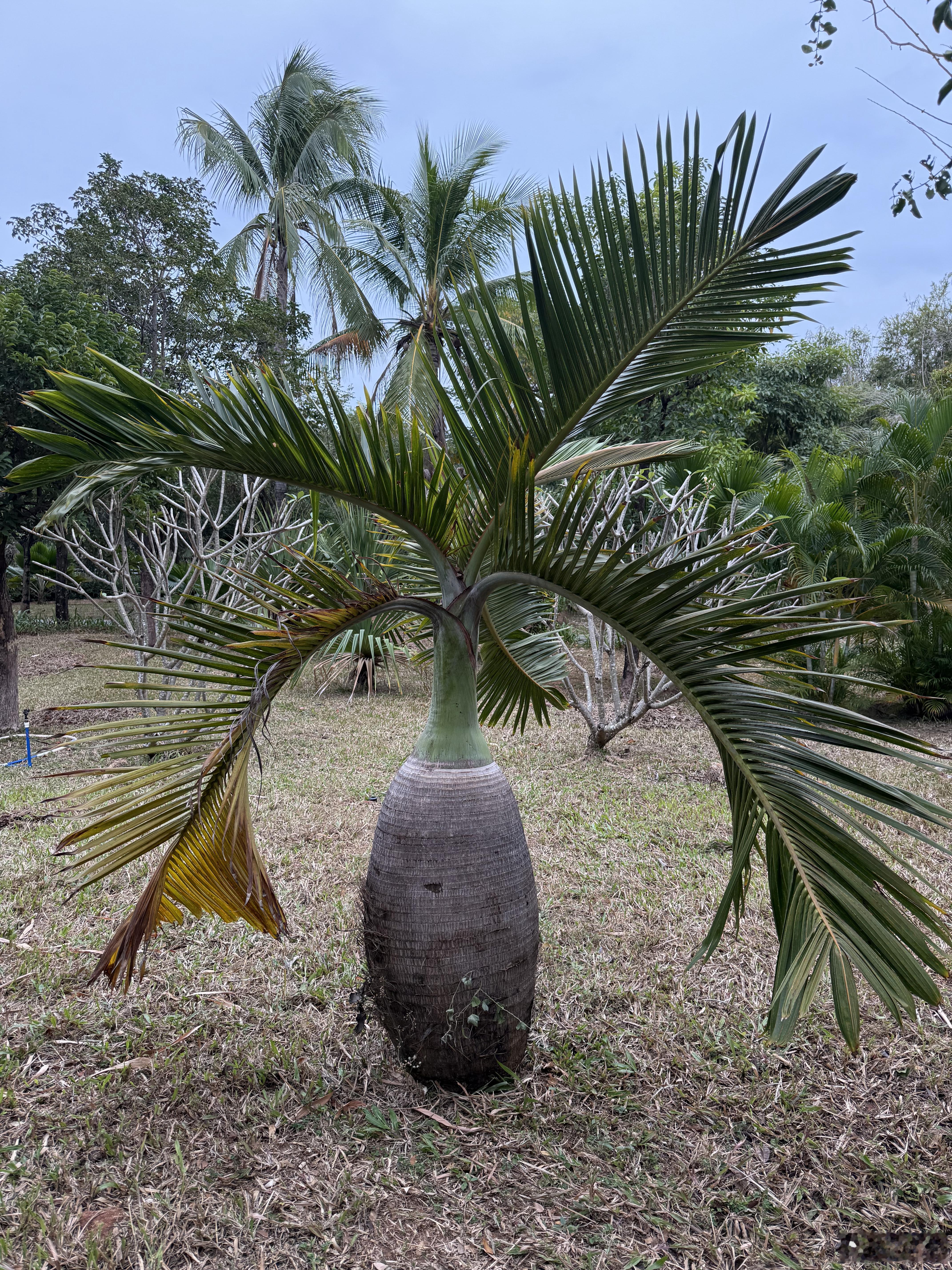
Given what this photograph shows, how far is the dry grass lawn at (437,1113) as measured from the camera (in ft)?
5.99

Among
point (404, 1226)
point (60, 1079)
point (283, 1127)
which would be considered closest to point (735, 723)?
point (404, 1226)

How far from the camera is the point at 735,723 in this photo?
174 cm

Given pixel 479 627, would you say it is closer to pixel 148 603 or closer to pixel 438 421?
pixel 148 603

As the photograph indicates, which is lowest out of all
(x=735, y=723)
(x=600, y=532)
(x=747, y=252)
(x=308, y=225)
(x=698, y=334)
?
(x=735, y=723)

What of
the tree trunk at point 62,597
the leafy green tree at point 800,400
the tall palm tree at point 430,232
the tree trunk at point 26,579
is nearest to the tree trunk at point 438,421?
the tall palm tree at point 430,232

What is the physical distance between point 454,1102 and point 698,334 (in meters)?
2.31

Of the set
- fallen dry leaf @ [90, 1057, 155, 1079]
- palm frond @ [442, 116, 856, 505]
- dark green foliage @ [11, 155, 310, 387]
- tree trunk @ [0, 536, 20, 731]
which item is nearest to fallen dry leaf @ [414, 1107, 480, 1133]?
fallen dry leaf @ [90, 1057, 155, 1079]

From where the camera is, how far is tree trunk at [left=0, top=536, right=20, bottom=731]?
24.5 feet

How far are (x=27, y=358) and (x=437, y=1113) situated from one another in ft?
22.9

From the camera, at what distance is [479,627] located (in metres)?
2.50

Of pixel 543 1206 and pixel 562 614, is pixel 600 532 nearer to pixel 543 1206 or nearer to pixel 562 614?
pixel 543 1206

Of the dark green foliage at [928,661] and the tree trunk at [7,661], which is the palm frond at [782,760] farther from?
the dark green foliage at [928,661]

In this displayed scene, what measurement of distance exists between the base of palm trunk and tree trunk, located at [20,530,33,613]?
1419 cm

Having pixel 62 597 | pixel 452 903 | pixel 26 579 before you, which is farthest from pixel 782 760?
pixel 26 579
